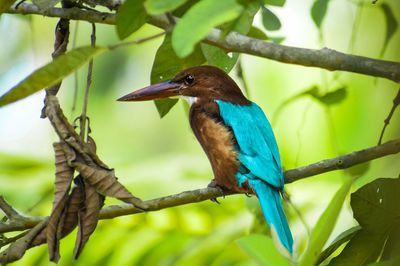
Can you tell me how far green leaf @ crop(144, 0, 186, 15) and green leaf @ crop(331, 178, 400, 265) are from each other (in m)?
0.78

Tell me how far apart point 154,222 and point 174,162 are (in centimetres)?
62

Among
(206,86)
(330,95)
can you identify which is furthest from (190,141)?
(330,95)

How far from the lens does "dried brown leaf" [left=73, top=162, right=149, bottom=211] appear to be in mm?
1271

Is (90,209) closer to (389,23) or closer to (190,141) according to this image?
(389,23)

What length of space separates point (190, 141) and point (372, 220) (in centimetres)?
357

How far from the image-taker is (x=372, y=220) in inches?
60.8

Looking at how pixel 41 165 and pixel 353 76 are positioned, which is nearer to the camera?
pixel 41 165

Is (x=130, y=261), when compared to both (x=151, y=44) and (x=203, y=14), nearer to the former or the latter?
(x=203, y=14)

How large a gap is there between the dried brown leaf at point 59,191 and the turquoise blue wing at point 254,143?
0.95 m

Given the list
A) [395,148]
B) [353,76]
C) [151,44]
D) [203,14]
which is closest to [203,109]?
[395,148]

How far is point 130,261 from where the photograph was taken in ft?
7.98

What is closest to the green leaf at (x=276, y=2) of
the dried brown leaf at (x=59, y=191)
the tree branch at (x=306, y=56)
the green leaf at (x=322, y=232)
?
the tree branch at (x=306, y=56)

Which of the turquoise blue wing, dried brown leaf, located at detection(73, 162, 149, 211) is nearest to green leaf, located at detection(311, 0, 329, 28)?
the turquoise blue wing

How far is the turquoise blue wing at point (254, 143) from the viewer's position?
83.0 inches
